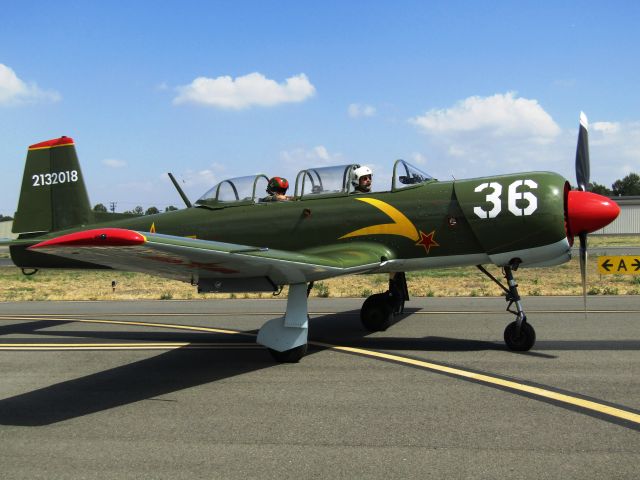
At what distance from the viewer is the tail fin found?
1020cm

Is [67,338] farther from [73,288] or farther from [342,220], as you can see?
[73,288]

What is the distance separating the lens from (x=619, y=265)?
15461 mm

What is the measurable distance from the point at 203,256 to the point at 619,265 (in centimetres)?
1340

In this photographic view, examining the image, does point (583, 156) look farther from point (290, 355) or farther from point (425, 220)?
point (290, 355)

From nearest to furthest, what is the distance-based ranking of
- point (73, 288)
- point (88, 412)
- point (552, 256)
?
1. point (88, 412)
2. point (552, 256)
3. point (73, 288)

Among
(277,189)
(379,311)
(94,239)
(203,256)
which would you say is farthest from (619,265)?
(94,239)

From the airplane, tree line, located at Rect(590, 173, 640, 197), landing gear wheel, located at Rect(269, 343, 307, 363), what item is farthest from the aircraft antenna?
tree line, located at Rect(590, 173, 640, 197)

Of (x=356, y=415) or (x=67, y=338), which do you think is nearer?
(x=356, y=415)

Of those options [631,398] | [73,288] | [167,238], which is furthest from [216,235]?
[73,288]

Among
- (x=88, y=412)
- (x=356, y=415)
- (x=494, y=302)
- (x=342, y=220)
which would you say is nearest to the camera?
(x=356, y=415)

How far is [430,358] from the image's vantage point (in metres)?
6.92

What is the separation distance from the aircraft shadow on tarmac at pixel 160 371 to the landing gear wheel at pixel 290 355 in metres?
0.12

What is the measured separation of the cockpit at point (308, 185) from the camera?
26.9 ft

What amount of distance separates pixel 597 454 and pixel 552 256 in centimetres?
391
